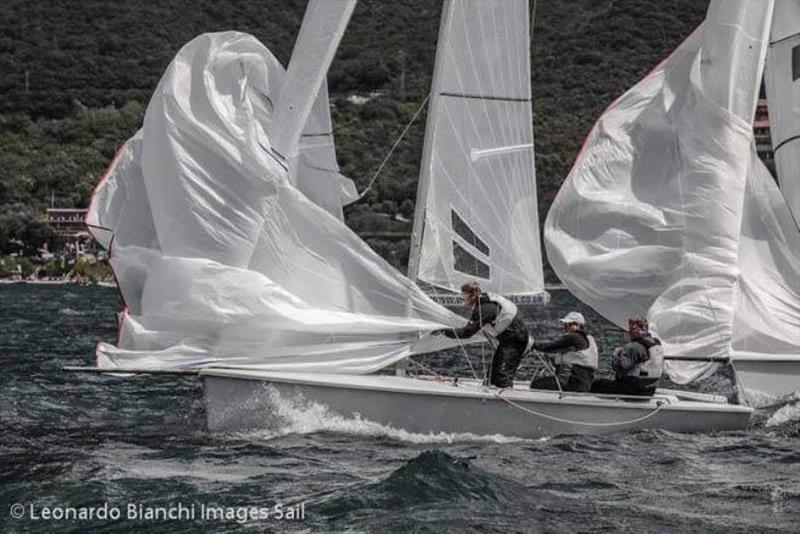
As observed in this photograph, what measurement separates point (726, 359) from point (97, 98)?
106m

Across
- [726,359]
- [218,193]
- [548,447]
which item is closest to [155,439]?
[218,193]

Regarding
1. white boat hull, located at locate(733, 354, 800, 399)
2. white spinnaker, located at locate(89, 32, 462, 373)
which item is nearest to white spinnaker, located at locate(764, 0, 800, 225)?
white boat hull, located at locate(733, 354, 800, 399)

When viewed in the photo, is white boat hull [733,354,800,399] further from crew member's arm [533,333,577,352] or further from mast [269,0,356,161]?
mast [269,0,356,161]

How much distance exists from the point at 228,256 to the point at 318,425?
1.68 meters

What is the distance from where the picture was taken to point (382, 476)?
10.5 metres

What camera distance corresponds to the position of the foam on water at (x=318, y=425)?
1202 centimetres

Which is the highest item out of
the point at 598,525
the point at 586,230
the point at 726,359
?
the point at 586,230

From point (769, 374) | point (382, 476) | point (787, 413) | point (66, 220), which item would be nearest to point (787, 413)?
point (787, 413)

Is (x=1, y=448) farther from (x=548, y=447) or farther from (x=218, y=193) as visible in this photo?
(x=548, y=447)

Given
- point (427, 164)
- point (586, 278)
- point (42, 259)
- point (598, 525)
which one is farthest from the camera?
point (42, 259)

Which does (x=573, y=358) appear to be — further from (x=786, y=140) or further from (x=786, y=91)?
(x=786, y=91)

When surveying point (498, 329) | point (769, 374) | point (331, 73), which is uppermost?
point (331, 73)

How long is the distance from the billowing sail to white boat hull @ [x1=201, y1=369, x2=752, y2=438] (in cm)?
154

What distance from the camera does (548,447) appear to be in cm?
1209
